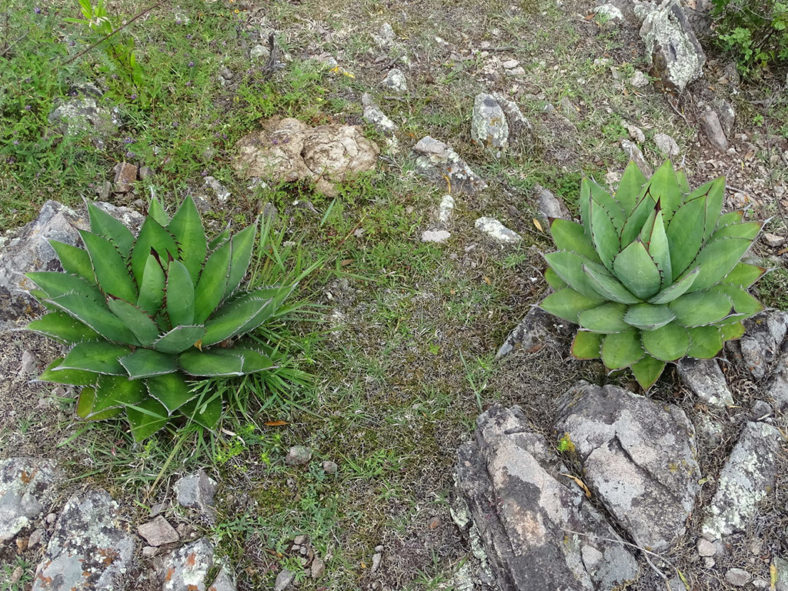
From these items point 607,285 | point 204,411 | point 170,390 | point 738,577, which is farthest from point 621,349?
point 170,390

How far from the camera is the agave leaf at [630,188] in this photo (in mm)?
3064

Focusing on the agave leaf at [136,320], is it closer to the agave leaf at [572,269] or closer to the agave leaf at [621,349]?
the agave leaf at [572,269]

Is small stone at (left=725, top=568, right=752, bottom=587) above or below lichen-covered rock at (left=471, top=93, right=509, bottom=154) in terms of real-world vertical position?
below

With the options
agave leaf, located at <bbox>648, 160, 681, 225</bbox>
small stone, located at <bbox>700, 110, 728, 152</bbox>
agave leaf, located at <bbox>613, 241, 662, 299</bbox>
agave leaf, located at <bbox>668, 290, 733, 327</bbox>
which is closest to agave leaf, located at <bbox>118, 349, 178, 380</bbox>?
agave leaf, located at <bbox>613, 241, 662, 299</bbox>

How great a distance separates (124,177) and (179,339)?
1539 mm

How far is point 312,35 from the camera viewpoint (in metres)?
4.43

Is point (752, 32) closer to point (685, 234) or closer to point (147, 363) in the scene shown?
point (685, 234)

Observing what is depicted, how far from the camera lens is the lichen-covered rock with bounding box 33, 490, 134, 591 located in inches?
92.9

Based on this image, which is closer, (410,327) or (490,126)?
(410,327)

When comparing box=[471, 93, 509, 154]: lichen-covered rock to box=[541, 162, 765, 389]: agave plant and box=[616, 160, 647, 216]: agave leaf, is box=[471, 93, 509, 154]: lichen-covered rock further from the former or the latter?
box=[541, 162, 765, 389]: agave plant

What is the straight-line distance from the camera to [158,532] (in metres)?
2.47

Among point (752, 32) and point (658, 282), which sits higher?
point (752, 32)

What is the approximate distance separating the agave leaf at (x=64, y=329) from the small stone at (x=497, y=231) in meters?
2.14

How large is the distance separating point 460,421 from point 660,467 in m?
0.89
